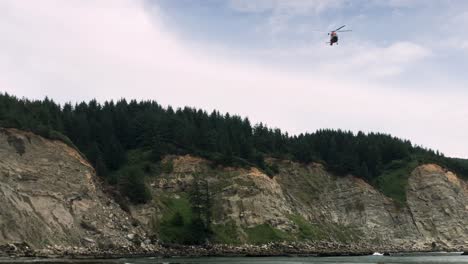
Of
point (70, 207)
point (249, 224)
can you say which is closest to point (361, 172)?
point (249, 224)

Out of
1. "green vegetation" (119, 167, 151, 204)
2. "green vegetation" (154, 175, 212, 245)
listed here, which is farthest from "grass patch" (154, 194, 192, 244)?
"green vegetation" (119, 167, 151, 204)

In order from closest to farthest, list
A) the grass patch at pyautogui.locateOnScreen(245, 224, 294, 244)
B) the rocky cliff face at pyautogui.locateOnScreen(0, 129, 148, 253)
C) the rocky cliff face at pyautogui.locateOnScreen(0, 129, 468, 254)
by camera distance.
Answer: the rocky cliff face at pyautogui.locateOnScreen(0, 129, 148, 253), the rocky cliff face at pyautogui.locateOnScreen(0, 129, 468, 254), the grass patch at pyautogui.locateOnScreen(245, 224, 294, 244)

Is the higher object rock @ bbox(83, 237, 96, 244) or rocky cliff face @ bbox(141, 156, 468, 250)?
rocky cliff face @ bbox(141, 156, 468, 250)

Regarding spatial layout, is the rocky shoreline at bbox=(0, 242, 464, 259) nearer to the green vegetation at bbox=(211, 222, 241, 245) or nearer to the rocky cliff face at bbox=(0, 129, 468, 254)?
the green vegetation at bbox=(211, 222, 241, 245)

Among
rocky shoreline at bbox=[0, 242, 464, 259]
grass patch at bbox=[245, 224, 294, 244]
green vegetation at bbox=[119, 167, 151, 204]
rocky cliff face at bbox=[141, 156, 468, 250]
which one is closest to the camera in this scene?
rocky shoreline at bbox=[0, 242, 464, 259]

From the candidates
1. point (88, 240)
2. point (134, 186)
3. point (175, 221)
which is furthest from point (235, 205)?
point (88, 240)

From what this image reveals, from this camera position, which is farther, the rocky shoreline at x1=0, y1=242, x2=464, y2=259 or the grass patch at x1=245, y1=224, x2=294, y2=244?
the grass patch at x1=245, y1=224, x2=294, y2=244

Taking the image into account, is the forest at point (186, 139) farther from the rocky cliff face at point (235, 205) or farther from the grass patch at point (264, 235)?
the grass patch at point (264, 235)
